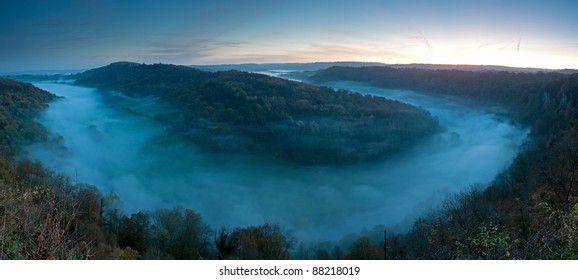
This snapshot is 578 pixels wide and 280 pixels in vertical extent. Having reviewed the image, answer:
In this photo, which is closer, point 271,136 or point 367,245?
point 367,245

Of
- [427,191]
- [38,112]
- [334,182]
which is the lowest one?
[427,191]

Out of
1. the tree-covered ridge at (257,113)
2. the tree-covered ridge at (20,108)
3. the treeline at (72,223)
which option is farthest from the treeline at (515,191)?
the tree-covered ridge at (20,108)

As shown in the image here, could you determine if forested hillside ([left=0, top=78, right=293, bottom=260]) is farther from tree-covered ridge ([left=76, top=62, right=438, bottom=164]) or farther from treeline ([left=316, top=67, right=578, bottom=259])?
treeline ([left=316, top=67, right=578, bottom=259])

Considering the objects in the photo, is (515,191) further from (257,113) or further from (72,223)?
(72,223)

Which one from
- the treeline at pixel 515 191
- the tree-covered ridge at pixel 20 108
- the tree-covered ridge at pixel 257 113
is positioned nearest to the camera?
the treeline at pixel 515 191

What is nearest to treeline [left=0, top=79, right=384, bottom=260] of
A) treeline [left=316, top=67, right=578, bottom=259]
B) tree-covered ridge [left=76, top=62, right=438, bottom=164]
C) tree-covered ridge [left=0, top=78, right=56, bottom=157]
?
tree-covered ridge [left=0, top=78, right=56, bottom=157]

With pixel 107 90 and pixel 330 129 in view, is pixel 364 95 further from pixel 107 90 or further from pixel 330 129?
pixel 107 90

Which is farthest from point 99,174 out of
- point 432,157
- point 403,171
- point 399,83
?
point 399,83

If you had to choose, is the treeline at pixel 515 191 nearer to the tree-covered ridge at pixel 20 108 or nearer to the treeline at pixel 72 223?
the treeline at pixel 72 223
